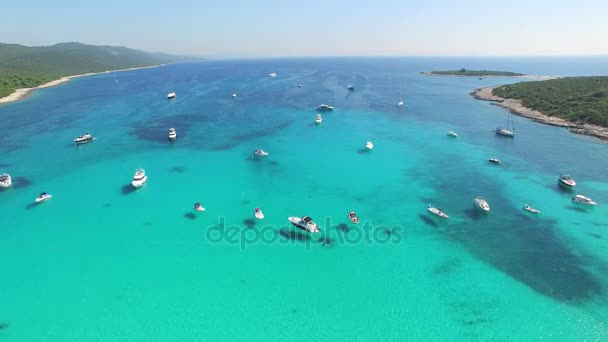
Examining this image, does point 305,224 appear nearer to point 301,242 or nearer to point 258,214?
point 301,242

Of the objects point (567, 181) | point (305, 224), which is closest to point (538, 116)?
point (567, 181)

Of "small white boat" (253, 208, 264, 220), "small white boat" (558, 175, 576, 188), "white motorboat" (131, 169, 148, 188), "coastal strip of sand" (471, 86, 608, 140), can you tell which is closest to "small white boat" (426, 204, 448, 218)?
"small white boat" (253, 208, 264, 220)

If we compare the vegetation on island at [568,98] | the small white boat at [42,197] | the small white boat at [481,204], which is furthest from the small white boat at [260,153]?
the vegetation on island at [568,98]

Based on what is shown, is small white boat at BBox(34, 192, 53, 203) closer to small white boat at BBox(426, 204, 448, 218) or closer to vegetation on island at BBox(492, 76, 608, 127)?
small white boat at BBox(426, 204, 448, 218)

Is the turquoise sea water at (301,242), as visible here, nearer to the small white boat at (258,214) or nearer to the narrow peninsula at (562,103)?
the small white boat at (258,214)

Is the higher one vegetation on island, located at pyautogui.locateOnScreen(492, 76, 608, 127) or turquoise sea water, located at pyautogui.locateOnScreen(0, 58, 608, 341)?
vegetation on island, located at pyautogui.locateOnScreen(492, 76, 608, 127)

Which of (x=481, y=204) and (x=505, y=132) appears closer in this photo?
(x=481, y=204)
